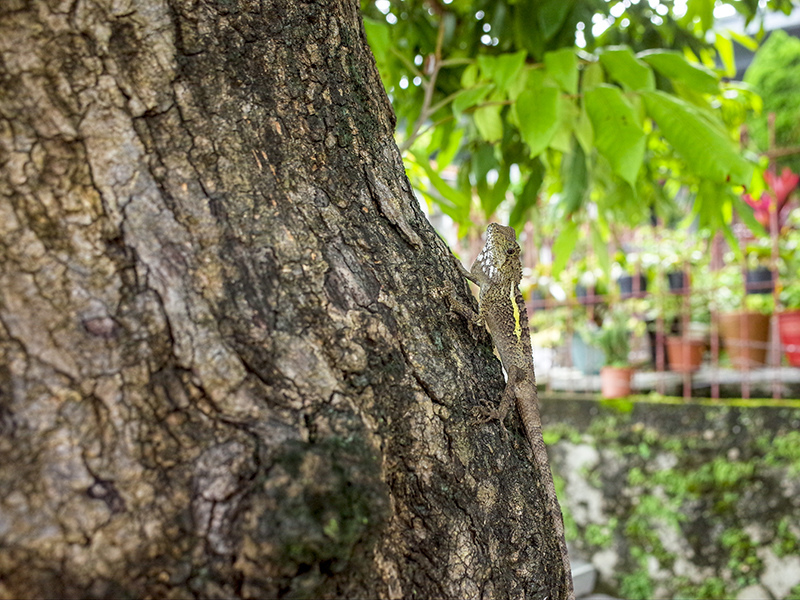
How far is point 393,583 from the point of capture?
37.9 inches

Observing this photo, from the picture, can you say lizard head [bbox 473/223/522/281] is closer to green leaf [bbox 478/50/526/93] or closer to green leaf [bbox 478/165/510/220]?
green leaf [bbox 478/165/510/220]

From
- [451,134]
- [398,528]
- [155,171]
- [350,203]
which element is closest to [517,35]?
[451,134]

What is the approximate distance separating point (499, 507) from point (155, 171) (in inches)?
31.9

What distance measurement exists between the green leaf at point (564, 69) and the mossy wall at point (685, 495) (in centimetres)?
361

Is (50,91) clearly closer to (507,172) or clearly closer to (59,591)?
(59,591)

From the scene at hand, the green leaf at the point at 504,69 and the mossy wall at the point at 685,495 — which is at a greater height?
the green leaf at the point at 504,69

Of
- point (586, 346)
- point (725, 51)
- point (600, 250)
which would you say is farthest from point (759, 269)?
point (600, 250)

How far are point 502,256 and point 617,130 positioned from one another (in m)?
0.81

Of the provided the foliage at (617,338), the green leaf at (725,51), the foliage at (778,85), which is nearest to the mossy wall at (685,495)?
the foliage at (617,338)

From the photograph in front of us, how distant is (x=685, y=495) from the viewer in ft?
15.1

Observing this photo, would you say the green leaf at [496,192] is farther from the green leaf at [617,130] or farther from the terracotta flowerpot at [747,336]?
the terracotta flowerpot at [747,336]

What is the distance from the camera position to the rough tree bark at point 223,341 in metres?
0.82

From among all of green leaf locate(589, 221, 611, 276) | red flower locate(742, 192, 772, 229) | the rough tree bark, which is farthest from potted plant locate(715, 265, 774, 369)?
the rough tree bark

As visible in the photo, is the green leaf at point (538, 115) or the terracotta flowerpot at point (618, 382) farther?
the terracotta flowerpot at point (618, 382)
